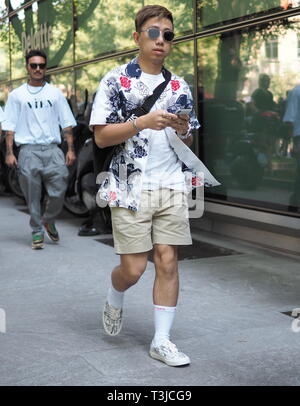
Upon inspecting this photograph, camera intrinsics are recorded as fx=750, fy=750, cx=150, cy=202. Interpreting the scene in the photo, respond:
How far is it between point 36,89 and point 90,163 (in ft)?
4.50

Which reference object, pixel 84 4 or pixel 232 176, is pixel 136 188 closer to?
pixel 232 176

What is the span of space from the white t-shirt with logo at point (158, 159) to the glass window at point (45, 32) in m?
7.98

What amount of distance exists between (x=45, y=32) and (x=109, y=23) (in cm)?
275

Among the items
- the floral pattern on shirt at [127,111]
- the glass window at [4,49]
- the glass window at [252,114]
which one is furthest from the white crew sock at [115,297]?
the glass window at [4,49]

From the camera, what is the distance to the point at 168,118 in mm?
3672

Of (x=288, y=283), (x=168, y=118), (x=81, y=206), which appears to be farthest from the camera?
(x=81, y=206)

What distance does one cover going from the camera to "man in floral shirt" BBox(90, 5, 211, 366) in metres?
3.94

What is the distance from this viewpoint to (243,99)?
25.6ft

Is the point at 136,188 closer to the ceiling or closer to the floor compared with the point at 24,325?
closer to the ceiling

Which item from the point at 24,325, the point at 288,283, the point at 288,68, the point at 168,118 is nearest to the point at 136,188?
the point at 168,118

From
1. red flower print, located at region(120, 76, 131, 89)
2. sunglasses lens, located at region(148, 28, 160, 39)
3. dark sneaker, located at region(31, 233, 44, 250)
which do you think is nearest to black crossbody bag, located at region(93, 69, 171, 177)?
red flower print, located at region(120, 76, 131, 89)

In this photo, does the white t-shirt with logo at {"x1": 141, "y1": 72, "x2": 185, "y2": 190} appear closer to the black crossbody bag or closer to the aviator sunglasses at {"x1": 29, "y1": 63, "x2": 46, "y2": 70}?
the black crossbody bag

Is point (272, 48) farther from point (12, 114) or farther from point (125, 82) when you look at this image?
point (125, 82)

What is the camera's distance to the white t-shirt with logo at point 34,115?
7672 mm
